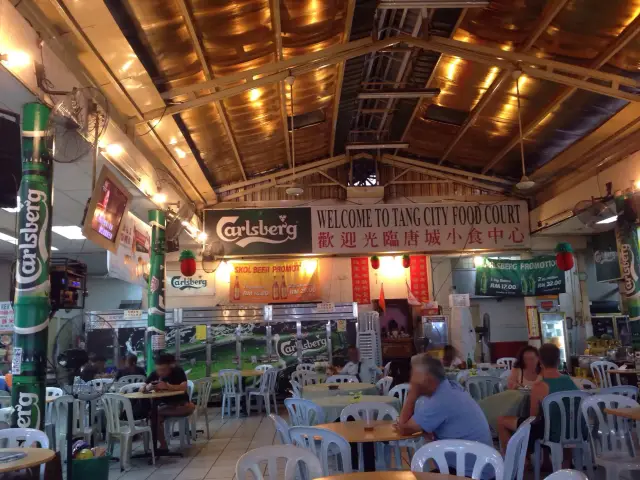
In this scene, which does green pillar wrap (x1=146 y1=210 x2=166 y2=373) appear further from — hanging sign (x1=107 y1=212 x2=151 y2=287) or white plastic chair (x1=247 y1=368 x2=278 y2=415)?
white plastic chair (x1=247 y1=368 x2=278 y2=415)

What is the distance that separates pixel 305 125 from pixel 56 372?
6.70 meters

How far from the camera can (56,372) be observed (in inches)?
198

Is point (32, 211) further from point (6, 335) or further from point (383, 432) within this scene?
point (6, 335)

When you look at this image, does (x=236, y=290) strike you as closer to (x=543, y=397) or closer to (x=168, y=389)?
(x=168, y=389)

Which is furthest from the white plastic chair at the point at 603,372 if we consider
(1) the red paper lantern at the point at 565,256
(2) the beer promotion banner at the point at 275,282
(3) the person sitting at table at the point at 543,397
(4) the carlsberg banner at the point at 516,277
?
(2) the beer promotion banner at the point at 275,282

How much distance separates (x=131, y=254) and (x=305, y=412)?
332cm

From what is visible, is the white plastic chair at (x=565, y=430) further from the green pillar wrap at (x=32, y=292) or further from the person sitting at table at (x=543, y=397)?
the green pillar wrap at (x=32, y=292)

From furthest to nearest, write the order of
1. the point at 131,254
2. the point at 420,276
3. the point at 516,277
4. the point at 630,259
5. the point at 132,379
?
the point at 420,276
the point at 516,277
the point at 132,379
the point at 630,259
the point at 131,254

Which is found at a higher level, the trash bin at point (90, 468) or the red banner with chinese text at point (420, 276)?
the red banner with chinese text at point (420, 276)

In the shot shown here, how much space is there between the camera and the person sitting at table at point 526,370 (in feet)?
19.0

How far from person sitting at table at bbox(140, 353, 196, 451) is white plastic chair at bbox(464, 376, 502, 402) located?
3.59m

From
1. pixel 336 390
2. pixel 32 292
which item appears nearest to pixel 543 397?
pixel 336 390

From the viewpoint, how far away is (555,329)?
12.9 metres

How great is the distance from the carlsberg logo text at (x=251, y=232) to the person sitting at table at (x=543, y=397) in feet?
24.9
